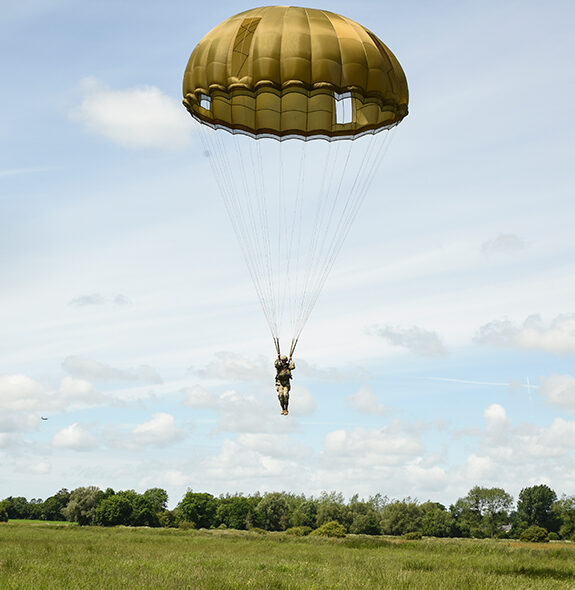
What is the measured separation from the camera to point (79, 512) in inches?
3841

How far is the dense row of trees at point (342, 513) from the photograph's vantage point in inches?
3533

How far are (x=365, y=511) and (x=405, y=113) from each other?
76759 mm

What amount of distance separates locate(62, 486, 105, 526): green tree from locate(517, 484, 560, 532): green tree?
70.3m

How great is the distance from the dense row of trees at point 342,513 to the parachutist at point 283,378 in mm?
70597

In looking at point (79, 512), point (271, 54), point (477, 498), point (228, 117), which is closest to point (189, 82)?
point (228, 117)

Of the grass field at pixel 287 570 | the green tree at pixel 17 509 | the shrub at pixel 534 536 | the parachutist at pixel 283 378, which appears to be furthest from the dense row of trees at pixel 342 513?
the parachutist at pixel 283 378

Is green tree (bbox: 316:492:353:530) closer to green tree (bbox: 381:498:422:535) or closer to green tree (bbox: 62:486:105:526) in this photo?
green tree (bbox: 381:498:422:535)

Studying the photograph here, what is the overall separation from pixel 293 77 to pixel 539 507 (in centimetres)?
10906

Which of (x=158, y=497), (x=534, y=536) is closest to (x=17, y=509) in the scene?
(x=158, y=497)

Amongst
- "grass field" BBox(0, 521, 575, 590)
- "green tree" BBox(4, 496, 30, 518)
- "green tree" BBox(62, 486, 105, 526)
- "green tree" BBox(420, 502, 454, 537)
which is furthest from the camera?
"green tree" BBox(4, 496, 30, 518)

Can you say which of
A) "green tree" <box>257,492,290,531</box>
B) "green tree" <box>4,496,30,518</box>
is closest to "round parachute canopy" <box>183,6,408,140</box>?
"green tree" <box>257,492,290,531</box>

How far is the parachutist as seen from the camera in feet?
70.7

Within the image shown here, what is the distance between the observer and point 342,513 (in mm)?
88938

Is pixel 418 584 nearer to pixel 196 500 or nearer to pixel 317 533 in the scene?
pixel 317 533
